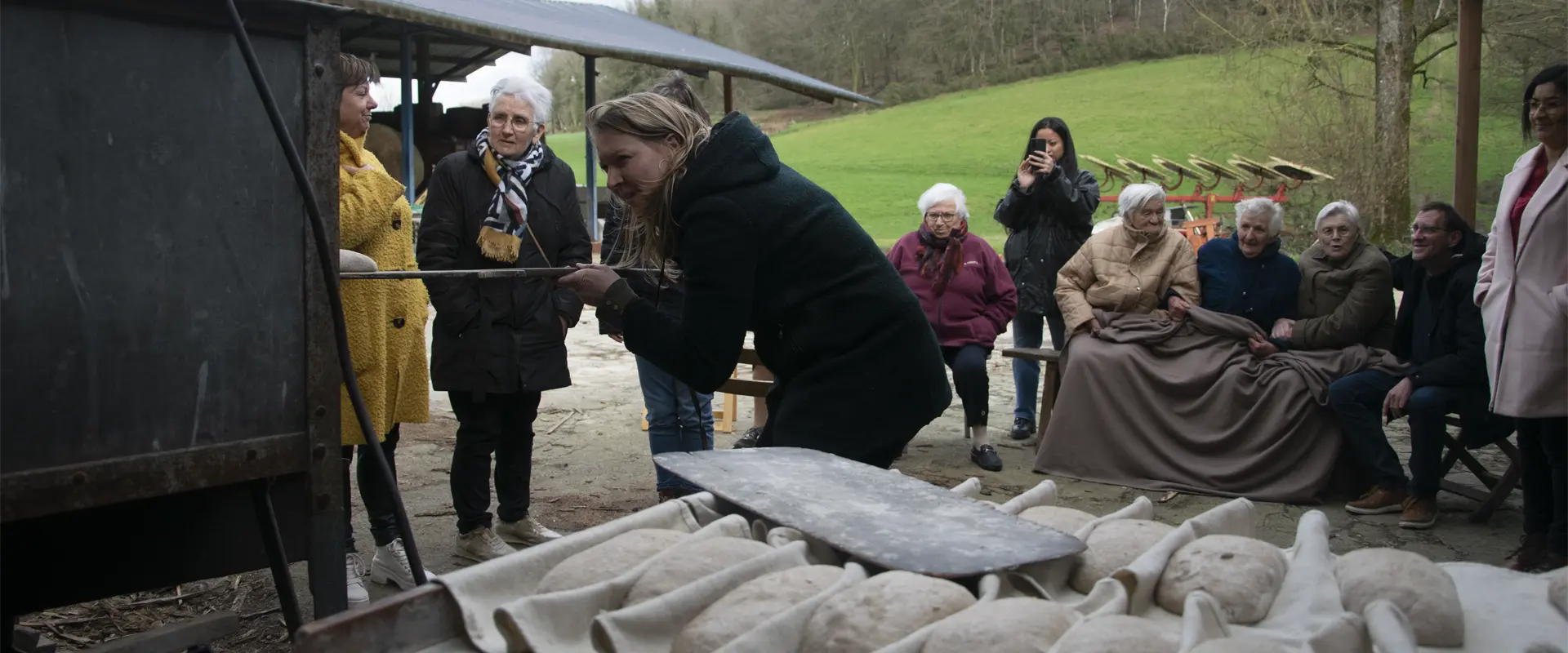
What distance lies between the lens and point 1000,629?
128 centimetres

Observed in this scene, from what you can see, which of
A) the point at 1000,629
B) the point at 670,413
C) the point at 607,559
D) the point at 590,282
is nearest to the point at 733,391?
the point at 670,413

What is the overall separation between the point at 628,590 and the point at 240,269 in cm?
83

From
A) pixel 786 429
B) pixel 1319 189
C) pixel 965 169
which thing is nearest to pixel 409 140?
pixel 786 429

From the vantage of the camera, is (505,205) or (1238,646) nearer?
(1238,646)

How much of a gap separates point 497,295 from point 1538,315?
3425mm

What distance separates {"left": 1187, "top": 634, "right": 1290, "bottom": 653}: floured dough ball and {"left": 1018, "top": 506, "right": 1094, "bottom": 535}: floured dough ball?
45cm

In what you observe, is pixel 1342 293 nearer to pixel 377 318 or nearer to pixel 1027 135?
pixel 377 318

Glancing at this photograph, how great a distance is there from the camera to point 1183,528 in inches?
65.8

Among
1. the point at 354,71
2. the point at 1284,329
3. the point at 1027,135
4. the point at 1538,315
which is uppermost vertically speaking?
the point at 1027,135

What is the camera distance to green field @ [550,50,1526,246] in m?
26.2

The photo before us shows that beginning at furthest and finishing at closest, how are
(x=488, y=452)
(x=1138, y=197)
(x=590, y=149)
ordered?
(x=590, y=149)
(x=1138, y=197)
(x=488, y=452)

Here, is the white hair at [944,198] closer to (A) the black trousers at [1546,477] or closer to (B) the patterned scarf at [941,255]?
(B) the patterned scarf at [941,255]

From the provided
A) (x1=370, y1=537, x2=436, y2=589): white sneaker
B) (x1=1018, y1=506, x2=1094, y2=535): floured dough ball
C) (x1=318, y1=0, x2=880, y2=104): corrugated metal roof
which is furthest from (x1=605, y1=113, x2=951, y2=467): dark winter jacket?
(x1=318, y1=0, x2=880, y2=104): corrugated metal roof

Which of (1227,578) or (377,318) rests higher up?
(377,318)
